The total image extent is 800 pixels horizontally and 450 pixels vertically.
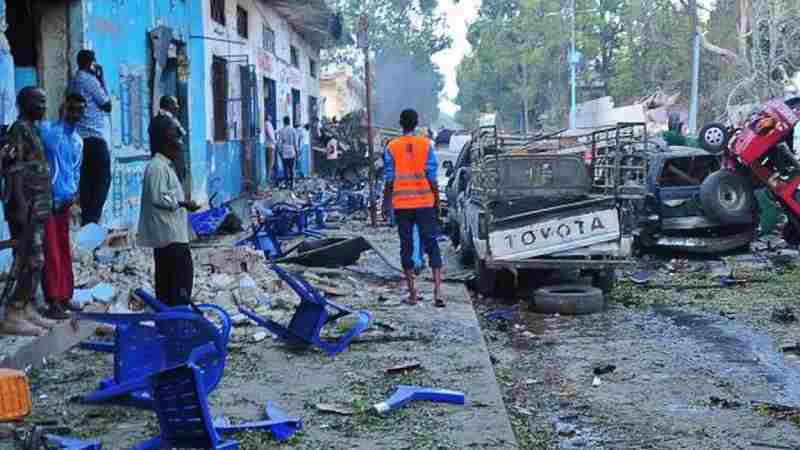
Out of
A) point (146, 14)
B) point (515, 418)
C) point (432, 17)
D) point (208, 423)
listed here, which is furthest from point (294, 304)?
point (432, 17)

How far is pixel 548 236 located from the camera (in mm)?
9414

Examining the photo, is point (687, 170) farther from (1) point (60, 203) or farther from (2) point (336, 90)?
(2) point (336, 90)

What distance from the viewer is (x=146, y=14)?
40.8 feet

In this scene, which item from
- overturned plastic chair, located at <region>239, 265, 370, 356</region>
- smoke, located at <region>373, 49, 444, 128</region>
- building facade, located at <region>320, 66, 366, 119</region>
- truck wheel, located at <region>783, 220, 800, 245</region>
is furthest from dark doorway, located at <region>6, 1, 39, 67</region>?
smoke, located at <region>373, 49, 444, 128</region>

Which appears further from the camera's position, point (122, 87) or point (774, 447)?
point (122, 87)

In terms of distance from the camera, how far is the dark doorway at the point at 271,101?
77.5ft

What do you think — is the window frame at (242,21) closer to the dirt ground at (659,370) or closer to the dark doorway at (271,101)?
the dark doorway at (271,101)

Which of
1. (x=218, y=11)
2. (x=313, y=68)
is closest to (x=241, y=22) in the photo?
(x=218, y=11)

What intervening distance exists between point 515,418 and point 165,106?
5.24 metres

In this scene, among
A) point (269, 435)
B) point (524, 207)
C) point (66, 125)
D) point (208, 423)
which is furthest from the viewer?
point (524, 207)

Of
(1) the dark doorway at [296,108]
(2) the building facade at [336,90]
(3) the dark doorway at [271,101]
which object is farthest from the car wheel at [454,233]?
(2) the building facade at [336,90]

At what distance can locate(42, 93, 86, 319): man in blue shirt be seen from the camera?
6785 millimetres

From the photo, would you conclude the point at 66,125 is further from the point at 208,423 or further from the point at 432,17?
the point at 432,17

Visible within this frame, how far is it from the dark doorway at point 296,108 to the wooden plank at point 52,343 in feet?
70.4
